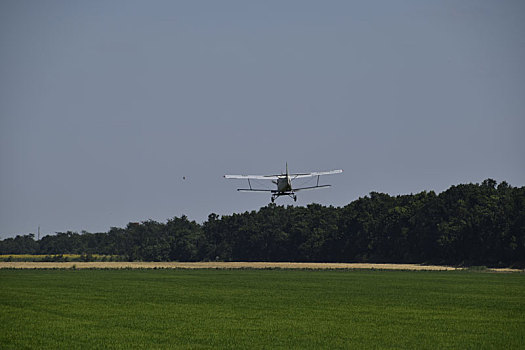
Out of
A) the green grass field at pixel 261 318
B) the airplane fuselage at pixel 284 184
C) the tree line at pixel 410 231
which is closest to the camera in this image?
the green grass field at pixel 261 318

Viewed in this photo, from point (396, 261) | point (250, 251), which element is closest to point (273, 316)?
point (396, 261)

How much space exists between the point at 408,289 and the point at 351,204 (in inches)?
4264

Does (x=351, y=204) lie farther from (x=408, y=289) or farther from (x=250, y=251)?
(x=408, y=289)

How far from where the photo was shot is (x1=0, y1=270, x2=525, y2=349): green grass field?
35719 millimetres

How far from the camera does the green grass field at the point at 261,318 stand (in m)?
35.7

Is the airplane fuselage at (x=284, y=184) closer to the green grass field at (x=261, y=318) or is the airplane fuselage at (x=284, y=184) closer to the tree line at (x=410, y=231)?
the green grass field at (x=261, y=318)

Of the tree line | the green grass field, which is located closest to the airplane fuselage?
the green grass field

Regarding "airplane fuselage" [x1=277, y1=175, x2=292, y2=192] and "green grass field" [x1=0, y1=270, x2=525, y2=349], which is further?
"airplane fuselage" [x1=277, y1=175, x2=292, y2=192]

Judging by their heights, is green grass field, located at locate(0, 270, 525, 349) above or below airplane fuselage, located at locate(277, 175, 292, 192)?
below

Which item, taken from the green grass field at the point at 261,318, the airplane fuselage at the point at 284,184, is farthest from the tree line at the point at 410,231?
the green grass field at the point at 261,318

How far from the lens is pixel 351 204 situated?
592 ft

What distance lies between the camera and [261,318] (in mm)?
45406

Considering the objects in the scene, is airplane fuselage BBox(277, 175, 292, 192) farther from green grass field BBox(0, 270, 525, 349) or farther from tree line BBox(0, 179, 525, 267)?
tree line BBox(0, 179, 525, 267)

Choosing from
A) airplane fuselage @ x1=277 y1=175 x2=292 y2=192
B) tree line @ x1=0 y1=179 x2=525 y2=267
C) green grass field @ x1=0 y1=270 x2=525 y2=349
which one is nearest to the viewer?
green grass field @ x1=0 y1=270 x2=525 y2=349
